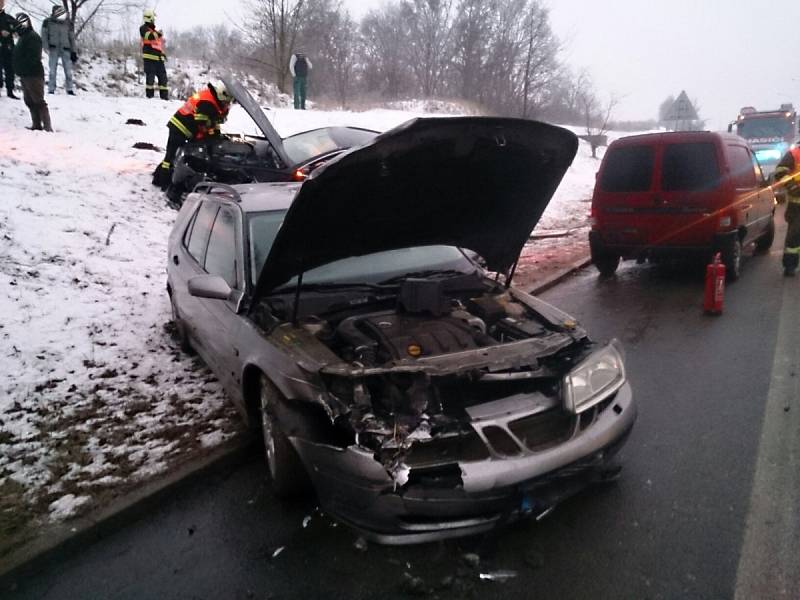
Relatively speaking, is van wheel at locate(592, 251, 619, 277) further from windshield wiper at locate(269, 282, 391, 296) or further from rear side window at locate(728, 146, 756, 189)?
windshield wiper at locate(269, 282, 391, 296)

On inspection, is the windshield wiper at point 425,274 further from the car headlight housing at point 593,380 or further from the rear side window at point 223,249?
the car headlight housing at point 593,380

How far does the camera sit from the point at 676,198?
736cm

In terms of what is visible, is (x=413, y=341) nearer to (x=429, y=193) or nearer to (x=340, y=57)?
(x=429, y=193)

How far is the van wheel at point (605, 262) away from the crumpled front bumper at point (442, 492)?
5912mm

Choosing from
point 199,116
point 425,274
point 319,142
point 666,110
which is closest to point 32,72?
point 199,116

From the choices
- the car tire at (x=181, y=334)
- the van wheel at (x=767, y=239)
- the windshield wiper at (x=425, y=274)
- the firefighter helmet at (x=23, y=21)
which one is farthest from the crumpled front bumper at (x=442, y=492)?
the firefighter helmet at (x=23, y=21)

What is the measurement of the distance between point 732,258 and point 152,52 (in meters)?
13.4

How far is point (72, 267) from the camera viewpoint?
20.4 ft

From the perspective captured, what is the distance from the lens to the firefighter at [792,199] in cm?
730

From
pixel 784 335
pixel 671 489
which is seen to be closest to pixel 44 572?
pixel 671 489

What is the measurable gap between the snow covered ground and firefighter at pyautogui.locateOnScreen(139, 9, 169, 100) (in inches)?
184

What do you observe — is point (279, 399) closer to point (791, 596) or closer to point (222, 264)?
point (222, 264)

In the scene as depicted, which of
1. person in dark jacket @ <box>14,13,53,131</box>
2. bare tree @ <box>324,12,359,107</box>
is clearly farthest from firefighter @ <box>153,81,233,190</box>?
bare tree @ <box>324,12,359,107</box>

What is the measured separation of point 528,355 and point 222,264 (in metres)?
2.31
